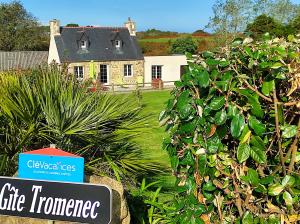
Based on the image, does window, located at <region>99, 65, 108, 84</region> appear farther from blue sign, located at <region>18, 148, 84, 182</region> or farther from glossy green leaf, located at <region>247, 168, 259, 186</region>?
glossy green leaf, located at <region>247, 168, 259, 186</region>

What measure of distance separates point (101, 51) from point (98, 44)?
0.76 m

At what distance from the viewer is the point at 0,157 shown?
4.26 meters

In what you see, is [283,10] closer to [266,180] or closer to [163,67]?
[163,67]

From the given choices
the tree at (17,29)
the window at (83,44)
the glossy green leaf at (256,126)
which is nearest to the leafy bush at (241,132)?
the glossy green leaf at (256,126)

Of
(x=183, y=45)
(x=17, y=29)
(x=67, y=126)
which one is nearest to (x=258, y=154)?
(x=67, y=126)

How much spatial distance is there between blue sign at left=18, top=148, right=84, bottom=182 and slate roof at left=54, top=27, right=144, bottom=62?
33160mm

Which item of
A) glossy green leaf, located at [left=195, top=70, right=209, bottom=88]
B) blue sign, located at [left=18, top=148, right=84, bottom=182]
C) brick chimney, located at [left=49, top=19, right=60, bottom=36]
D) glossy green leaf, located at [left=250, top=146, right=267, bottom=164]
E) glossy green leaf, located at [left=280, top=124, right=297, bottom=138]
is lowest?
blue sign, located at [left=18, top=148, right=84, bottom=182]

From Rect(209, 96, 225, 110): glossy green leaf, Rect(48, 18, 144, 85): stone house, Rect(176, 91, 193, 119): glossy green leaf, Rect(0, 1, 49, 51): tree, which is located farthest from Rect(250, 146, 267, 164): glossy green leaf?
Rect(0, 1, 49, 51): tree

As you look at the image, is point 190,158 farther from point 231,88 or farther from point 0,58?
point 0,58

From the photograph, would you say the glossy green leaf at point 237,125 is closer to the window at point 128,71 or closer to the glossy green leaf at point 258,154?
the glossy green leaf at point 258,154

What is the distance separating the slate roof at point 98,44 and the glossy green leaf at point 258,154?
1335 inches

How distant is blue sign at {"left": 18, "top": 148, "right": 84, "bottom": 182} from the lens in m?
2.97

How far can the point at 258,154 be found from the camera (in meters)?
2.58

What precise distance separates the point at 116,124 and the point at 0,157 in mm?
1434
